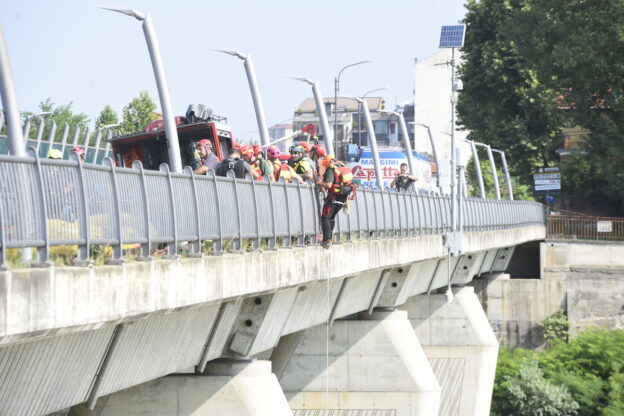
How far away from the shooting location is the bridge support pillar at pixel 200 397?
59.0 feet

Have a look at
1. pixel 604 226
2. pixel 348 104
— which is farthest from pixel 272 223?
pixel 348 104

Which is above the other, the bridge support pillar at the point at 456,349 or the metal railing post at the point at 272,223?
the metal railing post at the point at 272,223

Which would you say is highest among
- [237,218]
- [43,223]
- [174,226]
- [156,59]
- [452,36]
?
[452,36]

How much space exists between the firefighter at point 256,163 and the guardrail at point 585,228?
4224 cm

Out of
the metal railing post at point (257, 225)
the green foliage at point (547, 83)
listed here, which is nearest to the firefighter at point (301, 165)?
the metal railing post at point (257, 225)

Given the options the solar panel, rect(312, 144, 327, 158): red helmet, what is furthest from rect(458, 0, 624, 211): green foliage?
rect(312, 144, 327, 158): red helmet

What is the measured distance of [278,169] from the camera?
20672 mm

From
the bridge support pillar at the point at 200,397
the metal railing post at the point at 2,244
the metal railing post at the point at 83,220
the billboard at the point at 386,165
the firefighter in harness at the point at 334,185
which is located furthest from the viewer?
the billboard at the point at 386,165

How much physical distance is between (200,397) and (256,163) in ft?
11.4

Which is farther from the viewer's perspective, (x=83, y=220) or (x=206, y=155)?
(x=206, y=155)

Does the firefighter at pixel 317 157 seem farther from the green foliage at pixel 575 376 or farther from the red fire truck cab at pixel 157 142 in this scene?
the green foliage at pixel 575 376

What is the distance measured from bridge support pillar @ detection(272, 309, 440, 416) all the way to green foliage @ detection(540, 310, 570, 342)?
22.7m

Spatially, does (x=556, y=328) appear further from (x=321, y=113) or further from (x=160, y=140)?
(x=160, y=140)

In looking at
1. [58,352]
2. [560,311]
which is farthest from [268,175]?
[560,311]
